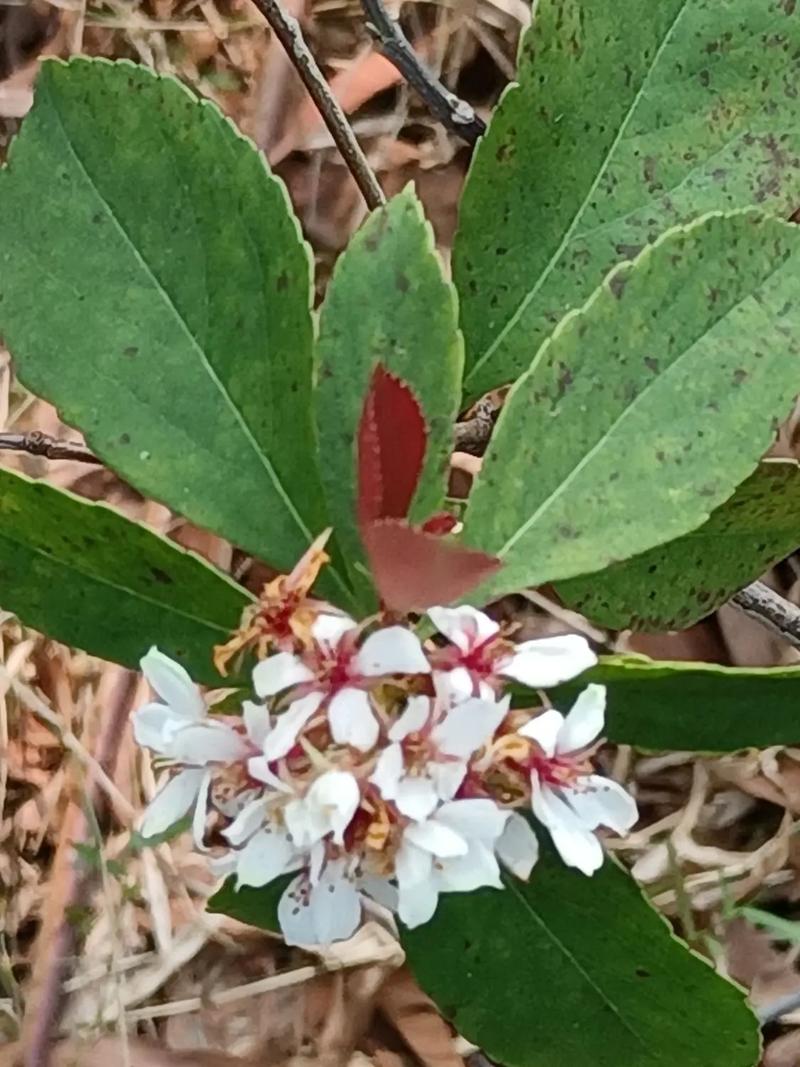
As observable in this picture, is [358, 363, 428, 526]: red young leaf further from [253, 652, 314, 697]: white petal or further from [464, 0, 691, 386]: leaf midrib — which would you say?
[464, 0, 691, 386]: leaf midrib

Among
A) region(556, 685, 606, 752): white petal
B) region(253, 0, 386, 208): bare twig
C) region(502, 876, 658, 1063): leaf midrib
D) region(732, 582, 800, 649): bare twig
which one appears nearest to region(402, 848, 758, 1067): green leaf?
region(502, 876, 658, 1063): leaf midrib

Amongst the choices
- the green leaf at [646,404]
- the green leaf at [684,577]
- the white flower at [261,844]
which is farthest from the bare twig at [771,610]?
the white flower at [261,844]

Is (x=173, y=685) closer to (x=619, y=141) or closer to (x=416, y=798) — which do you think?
(x=416, y=798)

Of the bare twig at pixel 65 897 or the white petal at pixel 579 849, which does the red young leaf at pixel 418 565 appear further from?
the bare twig at pixel 65 897

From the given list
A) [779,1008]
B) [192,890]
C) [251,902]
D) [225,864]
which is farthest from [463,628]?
[192,890]

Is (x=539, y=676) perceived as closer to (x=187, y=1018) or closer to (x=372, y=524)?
(x=372, y=524)

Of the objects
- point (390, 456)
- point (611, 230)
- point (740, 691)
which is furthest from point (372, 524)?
point (611, 230)
